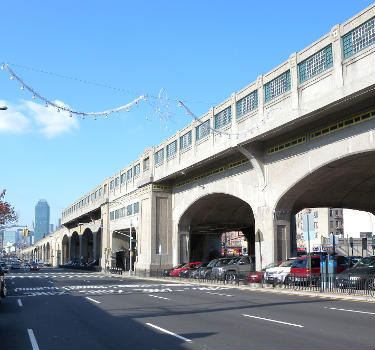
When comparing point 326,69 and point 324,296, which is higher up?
point 326,69

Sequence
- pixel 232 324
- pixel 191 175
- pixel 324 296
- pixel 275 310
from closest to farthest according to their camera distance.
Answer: pixel 232 324, pixel 275 310, pixel 324 296, pixel 191 175

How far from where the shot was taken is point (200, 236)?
74.9 metres

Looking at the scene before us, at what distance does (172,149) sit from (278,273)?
22292 millimetres

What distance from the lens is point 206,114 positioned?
39.5 meters

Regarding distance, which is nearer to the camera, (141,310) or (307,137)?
(141,310)

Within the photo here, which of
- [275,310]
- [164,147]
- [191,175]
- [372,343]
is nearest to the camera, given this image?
[372,343]

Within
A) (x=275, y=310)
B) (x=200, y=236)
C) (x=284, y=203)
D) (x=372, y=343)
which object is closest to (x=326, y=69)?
(x=284, y=203)

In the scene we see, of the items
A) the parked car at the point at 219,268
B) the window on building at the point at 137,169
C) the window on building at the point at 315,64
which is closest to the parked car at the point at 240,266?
the parked car at the point at 219,268

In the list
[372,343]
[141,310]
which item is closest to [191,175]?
[141,310]

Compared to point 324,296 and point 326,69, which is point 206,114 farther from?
point 324,296

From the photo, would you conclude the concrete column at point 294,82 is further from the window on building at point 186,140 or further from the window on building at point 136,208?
the window on building at point 136,208

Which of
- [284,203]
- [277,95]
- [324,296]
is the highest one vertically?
[277,95]

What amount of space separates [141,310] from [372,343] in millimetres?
9085

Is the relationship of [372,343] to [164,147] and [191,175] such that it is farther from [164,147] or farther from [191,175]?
[164,147]
